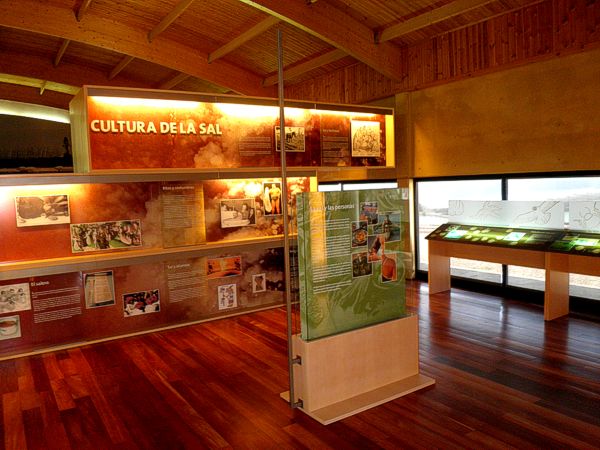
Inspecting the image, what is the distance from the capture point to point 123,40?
34.6ft

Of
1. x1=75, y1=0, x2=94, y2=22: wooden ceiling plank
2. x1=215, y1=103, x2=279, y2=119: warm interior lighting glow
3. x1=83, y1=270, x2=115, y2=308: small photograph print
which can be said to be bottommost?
x1=83, y1=270, x2=115, y2=308: small photograph print

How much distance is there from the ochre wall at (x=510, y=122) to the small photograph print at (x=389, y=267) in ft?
13.5

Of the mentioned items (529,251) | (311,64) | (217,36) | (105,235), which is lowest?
(529,251)

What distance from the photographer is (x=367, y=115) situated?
8.66 metres

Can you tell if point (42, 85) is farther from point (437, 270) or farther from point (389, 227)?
point (389, 227)

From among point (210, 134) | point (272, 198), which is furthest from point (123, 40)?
point (272, 198)

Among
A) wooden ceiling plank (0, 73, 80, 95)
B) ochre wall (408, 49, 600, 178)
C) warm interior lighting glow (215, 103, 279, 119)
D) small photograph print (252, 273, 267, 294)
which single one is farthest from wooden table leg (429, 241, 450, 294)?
wooden ceiling plank (0, 73, 80, 95)

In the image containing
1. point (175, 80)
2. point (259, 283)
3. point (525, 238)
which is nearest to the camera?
point (525, 238)

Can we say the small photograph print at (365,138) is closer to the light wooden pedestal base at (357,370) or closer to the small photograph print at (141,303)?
the small photograph print at (141,303)

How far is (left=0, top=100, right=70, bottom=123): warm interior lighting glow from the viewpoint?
55.3 feet

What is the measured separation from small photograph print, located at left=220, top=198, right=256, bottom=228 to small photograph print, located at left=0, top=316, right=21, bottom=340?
113 inches

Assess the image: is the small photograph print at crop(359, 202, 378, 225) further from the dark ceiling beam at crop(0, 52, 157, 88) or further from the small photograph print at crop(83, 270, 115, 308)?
the dark ceiling beam at crop(0, 52, 157, 88)

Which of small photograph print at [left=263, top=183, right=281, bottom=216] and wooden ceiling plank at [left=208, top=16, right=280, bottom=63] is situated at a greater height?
wooden ceiling plank at [left=208, top=16, right=280, bottom=63]

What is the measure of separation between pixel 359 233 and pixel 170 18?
7.28 meters
